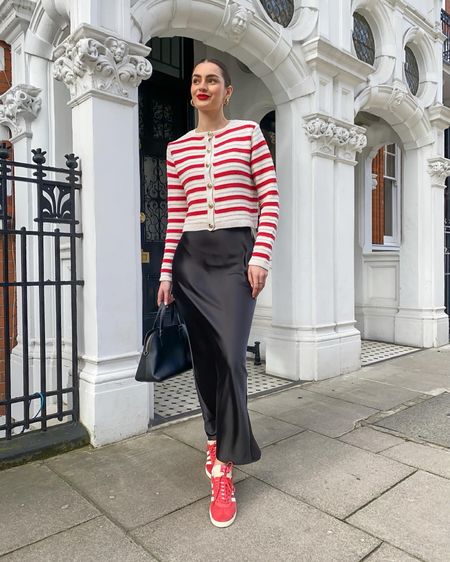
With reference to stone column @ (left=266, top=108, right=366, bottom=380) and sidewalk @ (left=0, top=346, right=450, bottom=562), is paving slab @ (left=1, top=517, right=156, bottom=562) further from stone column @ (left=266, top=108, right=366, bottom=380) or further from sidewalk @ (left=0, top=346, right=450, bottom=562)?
stone column @ (left=266, top=108, right=366, bottom=380)

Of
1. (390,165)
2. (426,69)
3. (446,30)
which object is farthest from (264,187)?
(446,30)

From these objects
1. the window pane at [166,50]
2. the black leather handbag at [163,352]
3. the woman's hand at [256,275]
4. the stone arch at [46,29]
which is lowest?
the black leather handbag at [163,352]

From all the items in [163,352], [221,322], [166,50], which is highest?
[166,50]

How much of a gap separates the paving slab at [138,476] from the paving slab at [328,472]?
0.42 metres

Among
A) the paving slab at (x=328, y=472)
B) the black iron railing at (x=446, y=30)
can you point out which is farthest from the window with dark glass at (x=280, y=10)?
the black iron railing at (x=446, y=30)

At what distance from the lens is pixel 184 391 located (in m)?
4.80

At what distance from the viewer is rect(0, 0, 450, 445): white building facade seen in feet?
11.3

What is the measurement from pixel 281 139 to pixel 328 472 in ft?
12.1

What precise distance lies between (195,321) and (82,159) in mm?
1720

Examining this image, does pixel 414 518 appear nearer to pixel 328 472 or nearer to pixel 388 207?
pixel 328 472

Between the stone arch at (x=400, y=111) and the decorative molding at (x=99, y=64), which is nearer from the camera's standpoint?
the decorative molding at (x=99, y=64)

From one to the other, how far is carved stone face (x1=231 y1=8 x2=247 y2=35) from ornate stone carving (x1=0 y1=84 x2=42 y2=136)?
6.13ft

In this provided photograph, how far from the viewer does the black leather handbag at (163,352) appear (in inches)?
95.6

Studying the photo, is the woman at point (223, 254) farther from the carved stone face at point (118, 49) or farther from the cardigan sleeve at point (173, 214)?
the carved stone face at point (118, 49)
